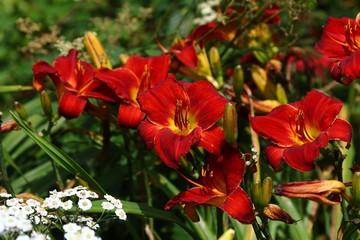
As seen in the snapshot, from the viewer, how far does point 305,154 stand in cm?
103

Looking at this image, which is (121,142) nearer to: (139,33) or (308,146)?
(139,33)

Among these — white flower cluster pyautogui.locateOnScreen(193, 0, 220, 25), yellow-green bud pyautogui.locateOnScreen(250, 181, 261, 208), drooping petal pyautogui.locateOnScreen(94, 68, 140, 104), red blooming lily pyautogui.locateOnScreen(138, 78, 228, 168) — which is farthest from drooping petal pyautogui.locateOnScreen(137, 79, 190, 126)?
white flower cluster pyautogui.locateOnScreen(193, 0, 220, 25)

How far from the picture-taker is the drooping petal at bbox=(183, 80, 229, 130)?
3.63 ft

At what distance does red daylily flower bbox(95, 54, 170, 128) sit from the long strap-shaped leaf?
0.39ft

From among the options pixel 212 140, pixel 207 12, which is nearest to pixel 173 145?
pixel 212 140

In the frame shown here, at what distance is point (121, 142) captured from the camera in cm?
165

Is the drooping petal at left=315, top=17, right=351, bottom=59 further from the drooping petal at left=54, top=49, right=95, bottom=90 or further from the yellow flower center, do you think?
the drooping petal at left=54, top=49, right=95, bottom=90

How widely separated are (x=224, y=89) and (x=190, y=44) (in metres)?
0.12

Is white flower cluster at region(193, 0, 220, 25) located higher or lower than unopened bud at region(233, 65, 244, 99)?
lower

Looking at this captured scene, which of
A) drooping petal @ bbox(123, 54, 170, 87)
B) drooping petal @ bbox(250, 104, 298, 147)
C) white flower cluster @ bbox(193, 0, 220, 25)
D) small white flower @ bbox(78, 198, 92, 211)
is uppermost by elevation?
small white flower @ bbox(78, 198, 92, 211)

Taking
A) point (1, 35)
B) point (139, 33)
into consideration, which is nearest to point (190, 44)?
point (139, 33)

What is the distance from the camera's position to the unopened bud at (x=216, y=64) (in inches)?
57.9

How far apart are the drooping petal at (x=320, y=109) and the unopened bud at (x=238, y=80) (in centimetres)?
21

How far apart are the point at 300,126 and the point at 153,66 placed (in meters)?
0.34
